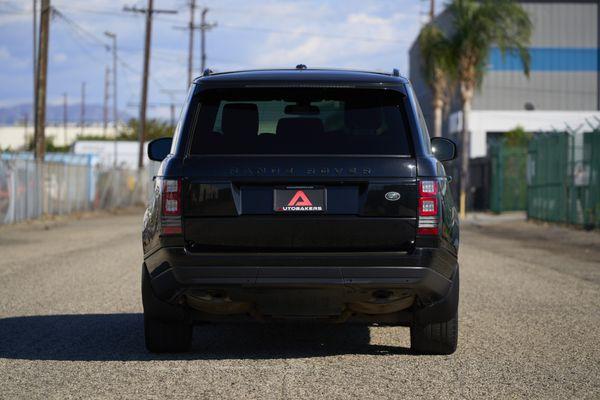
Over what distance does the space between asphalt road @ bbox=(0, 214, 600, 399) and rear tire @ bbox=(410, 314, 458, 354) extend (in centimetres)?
9

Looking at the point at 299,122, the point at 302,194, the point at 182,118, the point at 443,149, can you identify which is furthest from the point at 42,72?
the point at 302,194

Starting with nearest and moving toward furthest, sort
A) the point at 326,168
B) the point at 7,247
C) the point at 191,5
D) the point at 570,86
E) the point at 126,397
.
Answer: the point at 126,397, the point at 326,168, the point at 7,247, the point at 191,5, the point at 570,86

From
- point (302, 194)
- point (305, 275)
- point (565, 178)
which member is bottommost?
point (305, 275)

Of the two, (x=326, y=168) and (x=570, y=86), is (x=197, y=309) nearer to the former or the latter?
(x=326, y=168)

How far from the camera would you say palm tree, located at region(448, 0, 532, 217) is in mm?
42281

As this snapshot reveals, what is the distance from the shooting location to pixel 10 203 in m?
28.7

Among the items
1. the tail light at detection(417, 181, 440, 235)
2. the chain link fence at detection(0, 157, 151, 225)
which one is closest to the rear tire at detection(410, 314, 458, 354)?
the tail light at detection(417, 181, 440, 235)

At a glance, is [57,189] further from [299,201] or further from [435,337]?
[299,201]

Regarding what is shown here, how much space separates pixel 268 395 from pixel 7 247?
15.1 m

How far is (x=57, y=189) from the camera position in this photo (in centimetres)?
3506

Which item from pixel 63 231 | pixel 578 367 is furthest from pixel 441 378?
pixel 63 231

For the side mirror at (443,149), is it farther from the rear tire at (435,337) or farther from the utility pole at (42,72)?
the utility pole at (42,72)

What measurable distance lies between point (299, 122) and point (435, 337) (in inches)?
68.2

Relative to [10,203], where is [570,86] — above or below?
above
